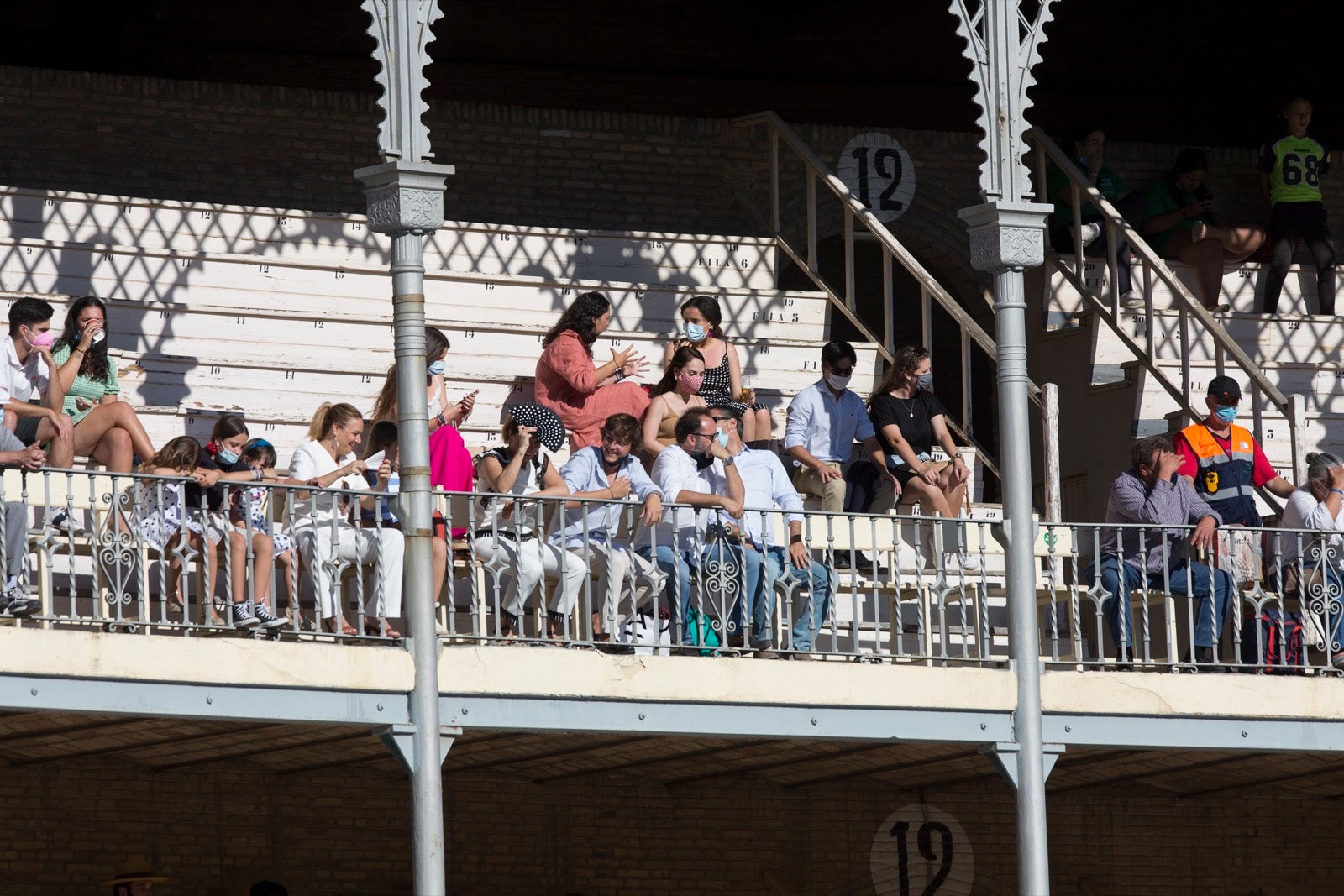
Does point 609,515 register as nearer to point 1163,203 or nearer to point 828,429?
point 828,429

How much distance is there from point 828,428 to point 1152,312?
3377 millimetres

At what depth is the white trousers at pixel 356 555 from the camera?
10.6 m

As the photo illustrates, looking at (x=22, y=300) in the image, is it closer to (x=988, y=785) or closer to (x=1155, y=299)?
(x=988, y=785)

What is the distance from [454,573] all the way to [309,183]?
6544mm

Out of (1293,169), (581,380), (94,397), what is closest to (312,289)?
(581,380)

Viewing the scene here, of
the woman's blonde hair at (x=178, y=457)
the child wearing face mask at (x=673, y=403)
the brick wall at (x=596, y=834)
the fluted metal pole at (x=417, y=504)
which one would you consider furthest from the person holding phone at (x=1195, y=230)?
the woman's blonde hair at (x=178, y=457)

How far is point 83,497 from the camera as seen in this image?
11.0 metres

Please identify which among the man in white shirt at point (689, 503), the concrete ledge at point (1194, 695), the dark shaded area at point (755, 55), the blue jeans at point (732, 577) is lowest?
the concrete ledge at point (1194, 695)

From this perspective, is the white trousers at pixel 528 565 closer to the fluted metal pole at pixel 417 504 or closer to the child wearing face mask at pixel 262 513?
the fluted metal pole at pixel 417 504

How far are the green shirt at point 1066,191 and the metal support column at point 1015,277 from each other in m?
5.10

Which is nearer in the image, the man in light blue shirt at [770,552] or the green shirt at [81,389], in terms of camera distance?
the man in light blue shirt at [770,552]

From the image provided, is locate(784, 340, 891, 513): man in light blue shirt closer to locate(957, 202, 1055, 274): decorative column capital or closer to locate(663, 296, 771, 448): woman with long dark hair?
locate(663, 296, 771, 448): woman with long dark hair

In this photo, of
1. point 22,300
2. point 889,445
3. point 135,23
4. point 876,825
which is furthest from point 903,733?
point 135,23

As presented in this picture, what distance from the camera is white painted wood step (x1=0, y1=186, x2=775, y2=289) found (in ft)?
50.5
